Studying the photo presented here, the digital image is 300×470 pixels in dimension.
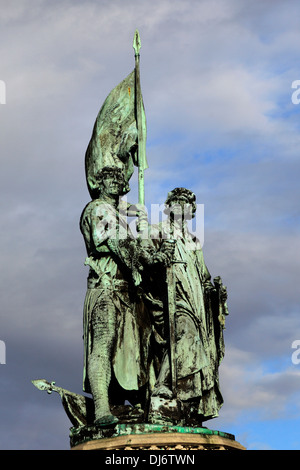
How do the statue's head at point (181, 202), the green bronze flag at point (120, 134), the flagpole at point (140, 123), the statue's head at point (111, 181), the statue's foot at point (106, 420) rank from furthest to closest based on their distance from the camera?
the flagpole at point (140, 123), the green bronze flag at point (120, 134), the statue's head at point (181, 202), the statue's head at point (111, 181), the statue's foot at point (106, 420)

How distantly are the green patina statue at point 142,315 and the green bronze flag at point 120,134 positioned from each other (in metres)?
0.04

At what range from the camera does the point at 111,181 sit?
18938 millimetres

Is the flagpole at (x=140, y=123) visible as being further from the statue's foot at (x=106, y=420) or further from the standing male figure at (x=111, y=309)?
the statue's foot at (x=106, y=420)

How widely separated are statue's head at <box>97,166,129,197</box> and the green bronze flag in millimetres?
130

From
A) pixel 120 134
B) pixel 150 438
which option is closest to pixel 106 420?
pixel 150 438

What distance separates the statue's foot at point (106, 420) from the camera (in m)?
16.8

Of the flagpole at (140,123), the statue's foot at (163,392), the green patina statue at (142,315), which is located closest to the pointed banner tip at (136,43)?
the flagpole at (140,123)

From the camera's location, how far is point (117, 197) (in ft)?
62.4

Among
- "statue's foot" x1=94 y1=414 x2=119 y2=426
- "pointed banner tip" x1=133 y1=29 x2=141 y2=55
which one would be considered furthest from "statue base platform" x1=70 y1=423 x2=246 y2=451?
"pointed banner tip" x1=133 y1=29 x2=141 y2=55

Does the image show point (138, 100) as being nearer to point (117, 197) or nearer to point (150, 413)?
point (117, 197)

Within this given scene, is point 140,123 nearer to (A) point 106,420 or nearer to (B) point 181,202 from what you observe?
(B) point 181,202
